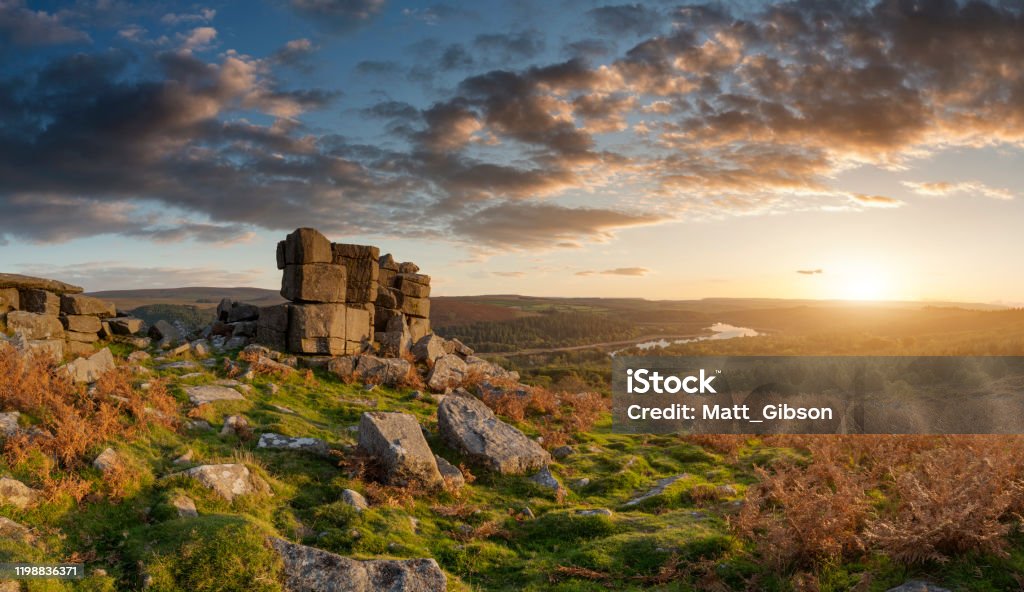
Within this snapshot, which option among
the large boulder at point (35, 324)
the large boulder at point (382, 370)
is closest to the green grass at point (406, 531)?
the large boulder at point (382, 370)

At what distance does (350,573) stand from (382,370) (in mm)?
13759

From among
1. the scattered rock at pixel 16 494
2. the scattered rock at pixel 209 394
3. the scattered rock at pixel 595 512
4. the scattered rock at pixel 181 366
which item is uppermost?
the scattered rock at pixel 181 366

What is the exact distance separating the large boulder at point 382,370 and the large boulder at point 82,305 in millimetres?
8887

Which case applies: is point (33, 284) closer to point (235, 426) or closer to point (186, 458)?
point (235, 426)

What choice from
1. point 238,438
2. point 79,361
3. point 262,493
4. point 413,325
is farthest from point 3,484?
point 413,325

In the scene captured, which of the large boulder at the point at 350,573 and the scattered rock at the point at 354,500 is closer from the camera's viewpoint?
the large boulder at the point at 350,573

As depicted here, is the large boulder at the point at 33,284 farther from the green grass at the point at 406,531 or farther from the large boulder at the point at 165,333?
the green grass at the point at 406,531

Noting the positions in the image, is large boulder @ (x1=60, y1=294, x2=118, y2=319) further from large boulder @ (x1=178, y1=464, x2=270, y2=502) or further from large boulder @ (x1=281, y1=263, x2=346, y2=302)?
large boulder @ (x1=178, y1=464, x2=270, y2=502)

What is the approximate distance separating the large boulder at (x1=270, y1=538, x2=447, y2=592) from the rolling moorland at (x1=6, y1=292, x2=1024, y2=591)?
0.24 m

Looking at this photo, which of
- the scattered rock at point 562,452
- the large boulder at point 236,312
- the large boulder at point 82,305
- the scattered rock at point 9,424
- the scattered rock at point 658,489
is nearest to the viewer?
the scattered rock at point 9,424

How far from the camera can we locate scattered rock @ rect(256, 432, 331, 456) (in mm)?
12078

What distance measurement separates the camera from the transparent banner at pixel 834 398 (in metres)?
16.9

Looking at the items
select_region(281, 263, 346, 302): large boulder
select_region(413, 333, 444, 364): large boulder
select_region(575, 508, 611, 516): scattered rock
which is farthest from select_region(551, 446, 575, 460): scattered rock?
select_region(281, 263, 346, 302): large boulder

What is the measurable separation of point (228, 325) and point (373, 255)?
6.42 meters
